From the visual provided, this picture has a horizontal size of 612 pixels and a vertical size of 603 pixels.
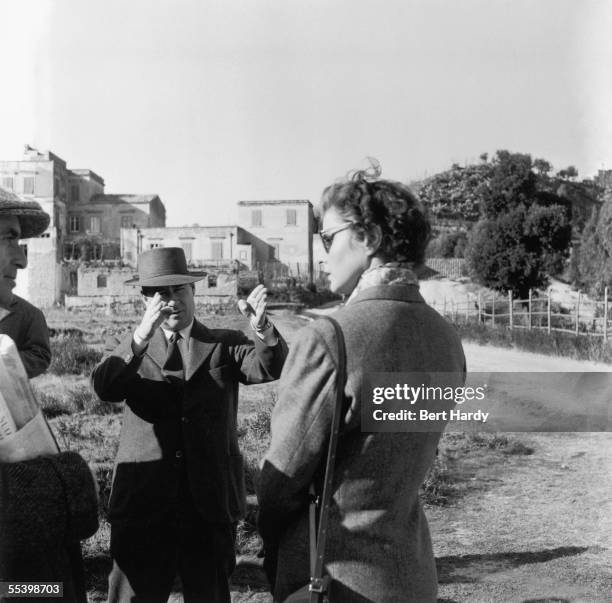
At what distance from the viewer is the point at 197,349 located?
2.70 m

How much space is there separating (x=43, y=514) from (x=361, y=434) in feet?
2.59

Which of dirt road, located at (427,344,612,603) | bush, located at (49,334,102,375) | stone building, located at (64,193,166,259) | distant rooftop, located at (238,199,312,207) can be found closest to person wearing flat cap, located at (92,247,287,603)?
dirt road, located at (427,344,612,603)

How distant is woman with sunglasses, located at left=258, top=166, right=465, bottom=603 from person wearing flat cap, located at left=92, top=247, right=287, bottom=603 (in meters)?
0.87

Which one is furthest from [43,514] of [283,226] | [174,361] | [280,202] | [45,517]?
[283,226]

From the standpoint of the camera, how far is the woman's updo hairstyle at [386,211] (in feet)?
→ 5.62

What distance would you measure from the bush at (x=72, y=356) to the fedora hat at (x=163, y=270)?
603 centimetres

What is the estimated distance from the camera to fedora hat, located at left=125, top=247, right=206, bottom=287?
2795 millimetres

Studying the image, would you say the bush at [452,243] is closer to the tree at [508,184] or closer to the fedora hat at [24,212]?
the tree at [508,184]

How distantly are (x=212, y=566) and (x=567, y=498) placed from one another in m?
3.05

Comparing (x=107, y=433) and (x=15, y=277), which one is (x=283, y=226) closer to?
(x=107, y=433)

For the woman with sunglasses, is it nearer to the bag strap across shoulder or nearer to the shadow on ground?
the bag strap across shoulder

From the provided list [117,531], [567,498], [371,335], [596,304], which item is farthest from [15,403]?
[596,304]

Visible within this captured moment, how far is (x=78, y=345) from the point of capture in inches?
361

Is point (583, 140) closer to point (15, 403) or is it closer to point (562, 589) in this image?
point (562, 589)
